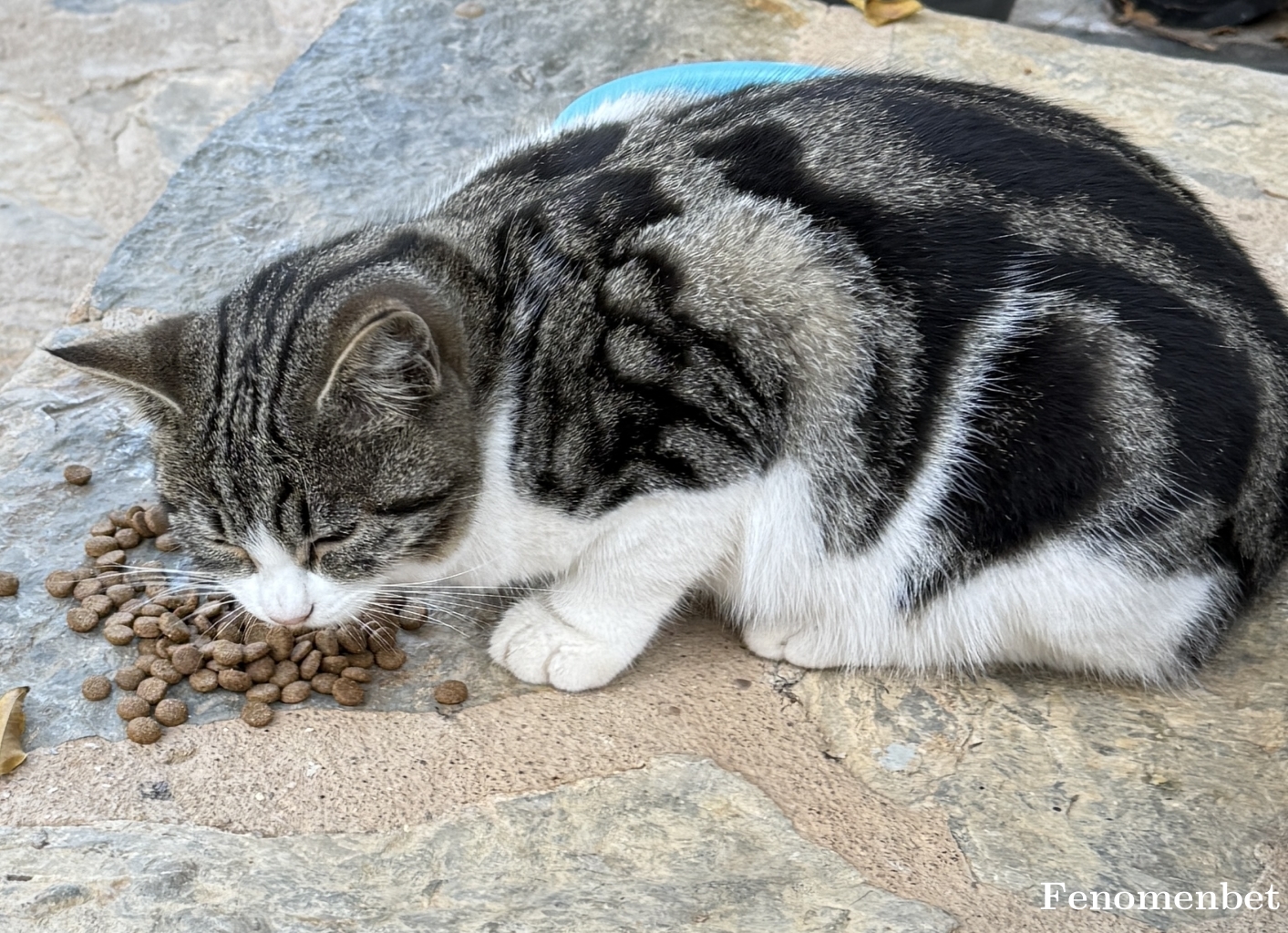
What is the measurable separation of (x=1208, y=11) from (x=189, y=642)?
5579 millimetres

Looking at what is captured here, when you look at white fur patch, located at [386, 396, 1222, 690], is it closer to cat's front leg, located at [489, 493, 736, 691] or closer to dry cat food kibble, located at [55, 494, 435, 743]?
cat's front leg, located at [489, 493, 736, 691]

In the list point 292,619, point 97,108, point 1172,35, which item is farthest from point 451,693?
point 1172,35

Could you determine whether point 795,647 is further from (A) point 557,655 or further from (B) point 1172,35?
(B) point 1172,35

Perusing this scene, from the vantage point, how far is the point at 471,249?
7.94ft

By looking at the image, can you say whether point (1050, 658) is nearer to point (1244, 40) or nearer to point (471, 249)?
point (471, 249)

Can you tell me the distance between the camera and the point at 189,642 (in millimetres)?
2584

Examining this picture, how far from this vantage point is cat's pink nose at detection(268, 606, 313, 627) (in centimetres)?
232

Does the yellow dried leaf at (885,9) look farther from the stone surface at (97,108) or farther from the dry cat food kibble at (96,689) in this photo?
the dry cat food kibble at (96,689)

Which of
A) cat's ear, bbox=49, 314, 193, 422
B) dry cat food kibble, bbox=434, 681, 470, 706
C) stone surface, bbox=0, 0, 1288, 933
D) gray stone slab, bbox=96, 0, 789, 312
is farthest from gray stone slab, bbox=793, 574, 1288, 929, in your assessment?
gray stone slab, bbox=96, 0, 789, 312

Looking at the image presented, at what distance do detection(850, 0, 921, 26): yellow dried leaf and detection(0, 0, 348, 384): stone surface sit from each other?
2.44 metres

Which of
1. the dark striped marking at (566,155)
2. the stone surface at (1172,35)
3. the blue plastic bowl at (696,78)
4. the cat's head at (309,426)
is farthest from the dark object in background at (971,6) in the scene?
the cat's head at (309,426)

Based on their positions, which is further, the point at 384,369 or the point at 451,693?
the point at 451,693

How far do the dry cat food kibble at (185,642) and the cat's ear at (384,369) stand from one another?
1.86ft

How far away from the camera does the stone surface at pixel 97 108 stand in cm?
444
